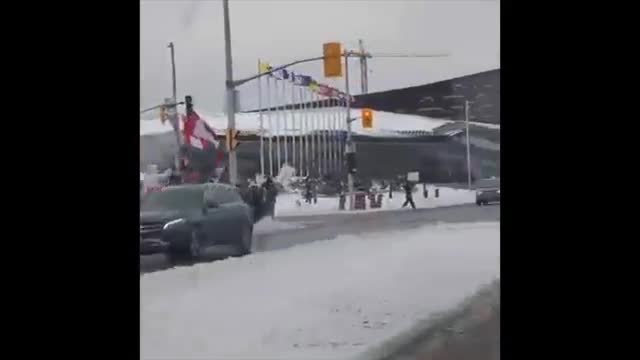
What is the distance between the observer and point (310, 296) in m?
3.03

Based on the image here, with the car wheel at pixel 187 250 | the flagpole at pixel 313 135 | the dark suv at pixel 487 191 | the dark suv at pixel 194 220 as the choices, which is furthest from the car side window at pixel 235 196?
the dark suv at pixel 487 191

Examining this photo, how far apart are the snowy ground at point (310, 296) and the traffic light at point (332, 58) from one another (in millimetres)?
727

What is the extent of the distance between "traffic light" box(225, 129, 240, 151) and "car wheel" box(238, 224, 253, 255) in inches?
13.6

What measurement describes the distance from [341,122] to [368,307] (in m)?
0.80

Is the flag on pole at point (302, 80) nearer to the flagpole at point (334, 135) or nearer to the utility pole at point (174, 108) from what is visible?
the flagpole at point (334, 135)

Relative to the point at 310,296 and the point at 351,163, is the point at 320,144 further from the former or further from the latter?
the point at 310,296

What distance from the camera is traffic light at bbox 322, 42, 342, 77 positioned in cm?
302

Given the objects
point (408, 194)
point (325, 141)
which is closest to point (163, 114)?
point (325, 141)

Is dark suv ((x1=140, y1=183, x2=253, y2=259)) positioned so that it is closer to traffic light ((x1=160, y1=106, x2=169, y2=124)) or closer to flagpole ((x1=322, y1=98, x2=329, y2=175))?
traffic light ((x1=160, y1=106, x2=169, y2=124))

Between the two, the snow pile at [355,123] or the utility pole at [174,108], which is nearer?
the utility pole at [174,108]

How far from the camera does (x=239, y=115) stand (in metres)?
3.11

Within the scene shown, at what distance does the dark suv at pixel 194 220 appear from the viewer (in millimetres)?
2910
